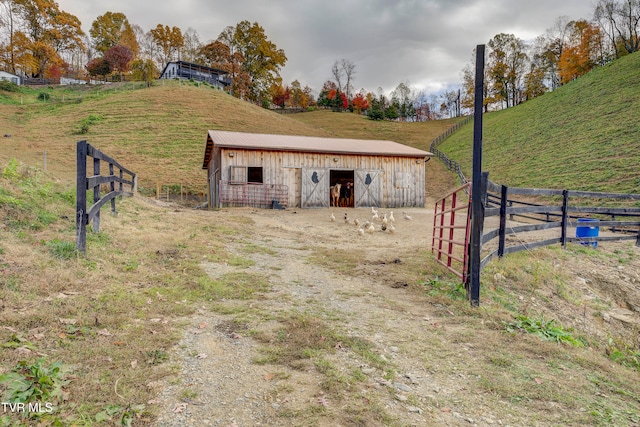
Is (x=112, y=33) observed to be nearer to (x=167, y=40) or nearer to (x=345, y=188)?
(x=167, y=40)

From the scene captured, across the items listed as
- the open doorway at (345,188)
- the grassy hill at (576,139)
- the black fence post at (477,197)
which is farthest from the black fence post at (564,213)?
the open doorway at (345,188)

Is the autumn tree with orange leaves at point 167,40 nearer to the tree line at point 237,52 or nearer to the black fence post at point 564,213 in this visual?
the tree line at point 237,52

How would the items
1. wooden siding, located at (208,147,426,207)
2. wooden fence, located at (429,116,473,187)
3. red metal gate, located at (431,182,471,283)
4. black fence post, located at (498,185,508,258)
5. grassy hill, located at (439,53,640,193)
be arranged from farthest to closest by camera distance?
wooden fence, located at (429,116,473,187) < grassy hill, located at (439,53,640,193) < wooden siding, located at (208,147,426,207) < black fence post, located at (498,185,508,258) < red metal gate, located at (431,182,471,283)

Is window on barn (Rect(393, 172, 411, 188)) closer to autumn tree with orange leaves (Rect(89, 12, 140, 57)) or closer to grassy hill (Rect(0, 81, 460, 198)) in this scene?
grassy hill (Rect(0, 81, 460, 198))

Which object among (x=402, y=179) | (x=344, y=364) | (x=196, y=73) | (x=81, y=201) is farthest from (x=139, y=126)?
(x=344, y=364)

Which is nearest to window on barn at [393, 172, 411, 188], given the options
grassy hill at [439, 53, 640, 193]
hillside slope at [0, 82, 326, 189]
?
grassy hill at [439, 53, 640, 193]

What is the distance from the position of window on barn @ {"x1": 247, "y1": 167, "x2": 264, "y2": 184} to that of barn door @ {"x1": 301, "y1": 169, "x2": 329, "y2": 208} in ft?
9.75

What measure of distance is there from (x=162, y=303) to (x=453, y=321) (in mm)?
3694

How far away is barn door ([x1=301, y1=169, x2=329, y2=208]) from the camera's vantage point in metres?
21.4

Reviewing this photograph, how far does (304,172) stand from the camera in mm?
21453

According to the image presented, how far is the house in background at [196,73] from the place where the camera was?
59156 millimetres

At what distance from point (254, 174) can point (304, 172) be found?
3504mm

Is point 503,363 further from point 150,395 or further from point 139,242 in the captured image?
point 139,242

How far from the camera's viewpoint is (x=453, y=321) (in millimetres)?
4637
